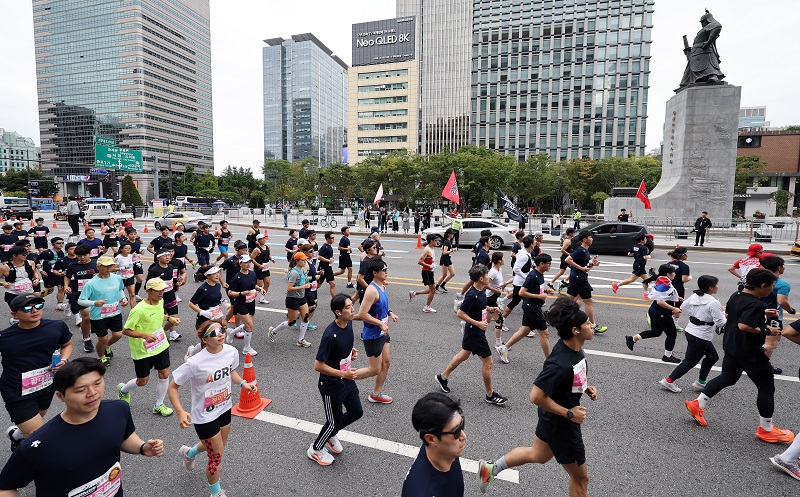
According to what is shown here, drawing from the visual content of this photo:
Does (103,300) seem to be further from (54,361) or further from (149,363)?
(54,361)

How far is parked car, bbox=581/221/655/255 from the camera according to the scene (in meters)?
19.4

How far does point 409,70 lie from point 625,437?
100864mm

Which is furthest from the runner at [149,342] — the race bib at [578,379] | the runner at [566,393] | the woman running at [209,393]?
the race bib at [578,379]

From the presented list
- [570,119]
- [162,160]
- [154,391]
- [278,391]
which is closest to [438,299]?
[278,391]

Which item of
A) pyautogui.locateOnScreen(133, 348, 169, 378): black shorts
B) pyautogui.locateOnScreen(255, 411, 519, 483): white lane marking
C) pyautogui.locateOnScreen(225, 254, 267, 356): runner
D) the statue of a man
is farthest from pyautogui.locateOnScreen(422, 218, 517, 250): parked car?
the statue of a man

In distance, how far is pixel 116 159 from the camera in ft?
154

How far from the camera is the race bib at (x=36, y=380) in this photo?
387 cm

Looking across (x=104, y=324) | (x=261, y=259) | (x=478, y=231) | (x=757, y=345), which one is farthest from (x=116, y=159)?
(x=757, y=345)

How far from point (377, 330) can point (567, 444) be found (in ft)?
8.50

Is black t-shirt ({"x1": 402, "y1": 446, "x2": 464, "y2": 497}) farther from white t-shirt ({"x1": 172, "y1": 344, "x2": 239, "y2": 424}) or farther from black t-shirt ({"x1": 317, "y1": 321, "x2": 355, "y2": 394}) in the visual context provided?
white t-shirt ({"x1": 172, "y1": 344, "x2": 239, "y2": 424})

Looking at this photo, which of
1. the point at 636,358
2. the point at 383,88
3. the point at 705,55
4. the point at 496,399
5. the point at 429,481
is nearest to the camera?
the point at 429,481

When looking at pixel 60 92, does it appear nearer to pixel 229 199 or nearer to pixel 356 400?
pixel 229 199

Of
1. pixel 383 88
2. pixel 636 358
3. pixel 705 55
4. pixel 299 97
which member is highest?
pixel 299 97

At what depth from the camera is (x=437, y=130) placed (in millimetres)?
101375
